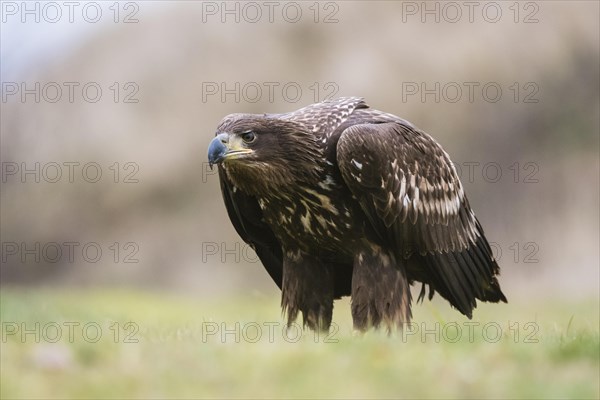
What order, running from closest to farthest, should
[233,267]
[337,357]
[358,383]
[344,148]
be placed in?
[358,383] → [337,357] → [344,148] → [233,267]

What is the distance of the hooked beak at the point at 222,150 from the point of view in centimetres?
713

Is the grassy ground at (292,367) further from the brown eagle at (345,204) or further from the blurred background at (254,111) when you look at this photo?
the blurred background at (254,111)

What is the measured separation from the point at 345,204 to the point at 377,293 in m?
0.66

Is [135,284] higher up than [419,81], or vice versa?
[419,81]

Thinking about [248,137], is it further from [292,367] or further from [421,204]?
[292,367]

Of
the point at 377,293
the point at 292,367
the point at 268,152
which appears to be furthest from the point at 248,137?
the point at 292,367

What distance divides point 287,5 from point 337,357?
1846 cm

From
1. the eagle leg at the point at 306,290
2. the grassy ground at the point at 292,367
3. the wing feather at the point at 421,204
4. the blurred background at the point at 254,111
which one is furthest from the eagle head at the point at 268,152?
the blurred background at the point at 254,111

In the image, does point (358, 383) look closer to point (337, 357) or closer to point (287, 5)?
point (337, 357)

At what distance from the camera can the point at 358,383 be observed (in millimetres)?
4590

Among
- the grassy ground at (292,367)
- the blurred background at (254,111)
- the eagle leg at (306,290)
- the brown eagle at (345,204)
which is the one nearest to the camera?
the grassy ground at (292,367)

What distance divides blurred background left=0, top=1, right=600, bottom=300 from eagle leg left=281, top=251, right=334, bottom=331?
12181mm

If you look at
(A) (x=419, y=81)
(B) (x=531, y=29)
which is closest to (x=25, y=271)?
(A) (x=419, y=81)

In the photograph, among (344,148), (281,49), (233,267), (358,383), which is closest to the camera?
(358,383)
